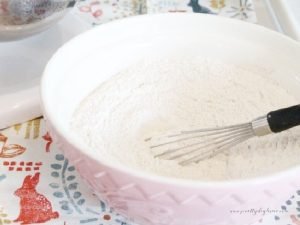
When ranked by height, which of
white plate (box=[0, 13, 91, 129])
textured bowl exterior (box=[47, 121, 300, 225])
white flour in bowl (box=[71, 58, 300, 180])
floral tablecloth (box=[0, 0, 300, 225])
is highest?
textured bowl exterior (box=[47, 121, 300, 225])

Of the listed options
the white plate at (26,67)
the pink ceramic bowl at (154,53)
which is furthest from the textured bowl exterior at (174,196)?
the white plate at (26,67)

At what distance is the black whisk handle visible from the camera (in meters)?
0.44

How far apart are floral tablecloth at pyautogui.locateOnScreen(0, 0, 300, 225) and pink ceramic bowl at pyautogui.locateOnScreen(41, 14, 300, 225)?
38mm

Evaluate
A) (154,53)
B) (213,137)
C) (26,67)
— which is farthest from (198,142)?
(26,67)

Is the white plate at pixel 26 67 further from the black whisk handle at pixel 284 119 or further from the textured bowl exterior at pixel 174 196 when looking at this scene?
the black whisk handle at pixel 284 119

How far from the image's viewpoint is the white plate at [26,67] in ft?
1.84

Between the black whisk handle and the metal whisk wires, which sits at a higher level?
the black whisk handle

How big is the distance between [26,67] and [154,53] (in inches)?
6.4

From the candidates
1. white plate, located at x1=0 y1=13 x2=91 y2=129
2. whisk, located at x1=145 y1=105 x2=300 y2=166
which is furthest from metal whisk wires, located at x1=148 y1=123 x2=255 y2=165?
white plate, located at x1=0 y1=13 x2=91 y2=129

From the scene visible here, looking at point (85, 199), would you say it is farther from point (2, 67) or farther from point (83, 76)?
point (2, 67)

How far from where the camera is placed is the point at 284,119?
0.44 meters

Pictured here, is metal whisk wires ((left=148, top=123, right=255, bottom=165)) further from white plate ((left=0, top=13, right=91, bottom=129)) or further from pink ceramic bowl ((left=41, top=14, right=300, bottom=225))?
white plate ((left=0, top=13, right=91, bottom=129))

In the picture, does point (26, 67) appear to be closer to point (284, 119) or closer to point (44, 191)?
point (44, 191)

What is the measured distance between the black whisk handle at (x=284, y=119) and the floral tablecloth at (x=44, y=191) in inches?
2.3
